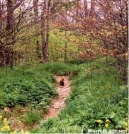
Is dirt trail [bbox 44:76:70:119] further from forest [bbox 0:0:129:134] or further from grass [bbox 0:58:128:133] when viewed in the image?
grass [bbox 0:58:128:133]

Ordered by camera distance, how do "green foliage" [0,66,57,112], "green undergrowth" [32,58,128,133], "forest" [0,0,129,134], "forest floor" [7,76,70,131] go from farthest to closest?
"green foliage" [0,66,57,112], "forest floor" [7,76,70,131], "forest" [0,0,129,134], "green undergrowth" [32,58,128,133]

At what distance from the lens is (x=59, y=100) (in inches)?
354

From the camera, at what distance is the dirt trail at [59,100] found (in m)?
7.80

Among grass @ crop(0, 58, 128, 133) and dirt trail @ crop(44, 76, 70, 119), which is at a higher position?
grass @ crop(0, 58, 128, 133)

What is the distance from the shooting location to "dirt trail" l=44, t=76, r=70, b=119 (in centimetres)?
780

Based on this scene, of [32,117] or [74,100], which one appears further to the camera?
[74,100]

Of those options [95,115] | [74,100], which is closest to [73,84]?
[74,100]

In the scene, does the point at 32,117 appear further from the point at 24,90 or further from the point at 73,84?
the point at 73,84

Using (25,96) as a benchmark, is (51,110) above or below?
below

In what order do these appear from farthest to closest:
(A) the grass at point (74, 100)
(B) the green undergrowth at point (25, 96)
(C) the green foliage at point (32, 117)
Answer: (B) the green undergrowth at point (25, 96), (C) the green foliage at point (32, 117), (A) the grass at point (74, 100)

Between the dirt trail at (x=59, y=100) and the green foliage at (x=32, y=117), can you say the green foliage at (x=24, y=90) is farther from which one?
the green foliage at (x=32, y=117)

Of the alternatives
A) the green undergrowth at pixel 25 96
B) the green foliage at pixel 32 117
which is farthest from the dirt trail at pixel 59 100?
the green foliage at pixel 32 117

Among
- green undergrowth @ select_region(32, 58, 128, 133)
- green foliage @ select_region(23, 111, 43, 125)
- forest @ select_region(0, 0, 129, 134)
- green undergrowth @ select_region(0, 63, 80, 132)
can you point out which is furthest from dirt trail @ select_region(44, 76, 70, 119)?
green undergrowth @ select_region(32, 58, 128, 133)

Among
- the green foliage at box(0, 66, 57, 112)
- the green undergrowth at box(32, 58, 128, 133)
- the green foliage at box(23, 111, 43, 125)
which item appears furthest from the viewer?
the green foliage at box(0, 66, 57, 112)
